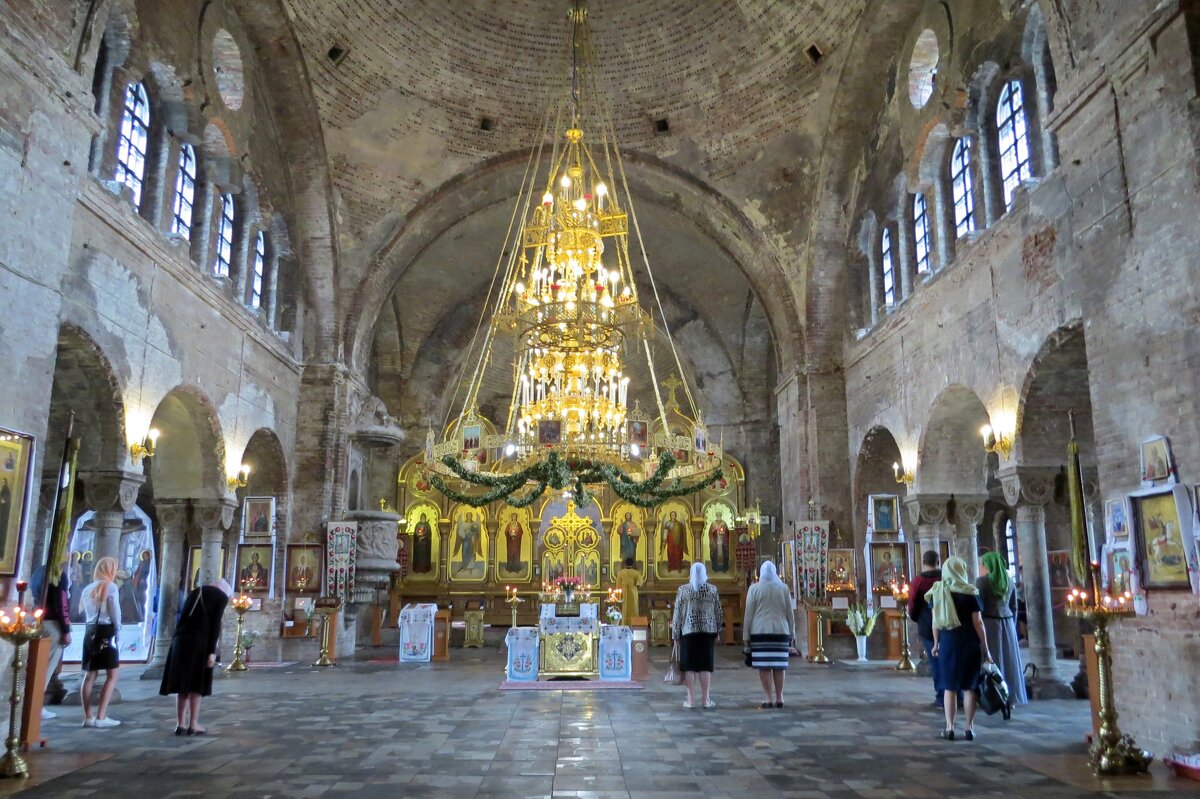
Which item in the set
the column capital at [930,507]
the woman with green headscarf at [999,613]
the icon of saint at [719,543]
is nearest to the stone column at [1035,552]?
the woman with green headscarf at [999,613]

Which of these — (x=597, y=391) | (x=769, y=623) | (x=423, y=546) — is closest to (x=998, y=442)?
(x=769, y=623)

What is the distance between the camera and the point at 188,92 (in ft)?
43.5

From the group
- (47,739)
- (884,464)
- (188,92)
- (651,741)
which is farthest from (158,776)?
(884,464)

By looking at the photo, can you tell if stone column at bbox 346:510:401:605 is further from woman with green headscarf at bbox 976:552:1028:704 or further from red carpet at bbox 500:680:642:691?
woman with green headscarf at bbox 976:552:1028:704

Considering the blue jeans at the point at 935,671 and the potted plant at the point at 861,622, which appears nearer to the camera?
the blue jeans at the point at 935,671

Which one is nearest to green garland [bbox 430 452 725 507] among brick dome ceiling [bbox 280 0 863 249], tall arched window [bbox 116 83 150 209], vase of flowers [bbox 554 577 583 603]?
vase of flowers [bbox 554 577 583 603]

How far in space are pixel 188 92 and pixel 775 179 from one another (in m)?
10.7

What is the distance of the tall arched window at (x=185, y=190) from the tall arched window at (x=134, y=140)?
897mm

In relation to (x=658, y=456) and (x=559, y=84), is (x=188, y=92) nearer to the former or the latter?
(x=559, y=84)

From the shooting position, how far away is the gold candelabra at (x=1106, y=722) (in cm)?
663

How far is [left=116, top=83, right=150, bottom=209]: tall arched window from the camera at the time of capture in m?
12.0

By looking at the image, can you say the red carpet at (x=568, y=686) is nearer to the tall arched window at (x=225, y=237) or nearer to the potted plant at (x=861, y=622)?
the potted plant at (x=861, y=622)

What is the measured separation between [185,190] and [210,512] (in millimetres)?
5136

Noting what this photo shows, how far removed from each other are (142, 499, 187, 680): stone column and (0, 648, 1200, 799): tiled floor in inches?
70.9
